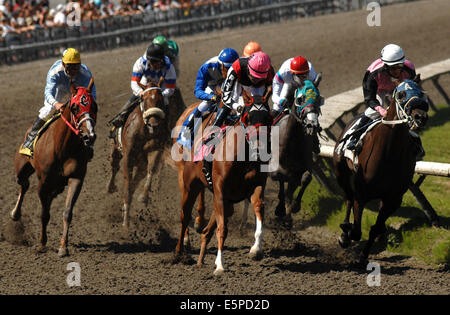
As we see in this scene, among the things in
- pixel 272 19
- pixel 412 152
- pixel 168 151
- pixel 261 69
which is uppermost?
pixel 261 69

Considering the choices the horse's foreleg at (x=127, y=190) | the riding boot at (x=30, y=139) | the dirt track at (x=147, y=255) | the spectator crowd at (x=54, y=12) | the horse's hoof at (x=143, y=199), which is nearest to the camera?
the dirt track at (x=147, y=255)

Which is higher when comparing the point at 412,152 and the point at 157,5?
the point at 412,152

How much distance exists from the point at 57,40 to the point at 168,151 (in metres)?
12.0

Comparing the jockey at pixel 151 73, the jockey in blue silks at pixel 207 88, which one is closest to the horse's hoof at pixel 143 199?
the jockey at pixel 151 73

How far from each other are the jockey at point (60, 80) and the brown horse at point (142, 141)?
0.78 metres

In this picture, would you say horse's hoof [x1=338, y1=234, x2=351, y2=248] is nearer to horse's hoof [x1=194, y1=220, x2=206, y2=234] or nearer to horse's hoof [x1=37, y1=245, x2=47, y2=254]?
horse's hoof [x1=194, y1=220, x2=206, y2=234]

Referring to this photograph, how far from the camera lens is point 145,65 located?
10.4 metres

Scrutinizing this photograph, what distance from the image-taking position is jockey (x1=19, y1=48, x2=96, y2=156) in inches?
357

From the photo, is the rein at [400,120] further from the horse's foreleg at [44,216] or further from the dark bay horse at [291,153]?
the horse's foreleg at [44,216]

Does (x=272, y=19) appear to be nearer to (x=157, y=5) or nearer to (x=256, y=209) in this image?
(x=157, y=5)

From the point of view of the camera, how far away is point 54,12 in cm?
2312

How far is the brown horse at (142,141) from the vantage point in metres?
9.69

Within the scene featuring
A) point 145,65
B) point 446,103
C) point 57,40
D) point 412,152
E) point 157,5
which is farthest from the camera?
point 157,5

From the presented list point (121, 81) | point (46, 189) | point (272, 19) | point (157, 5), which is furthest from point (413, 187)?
point (272, 19)
